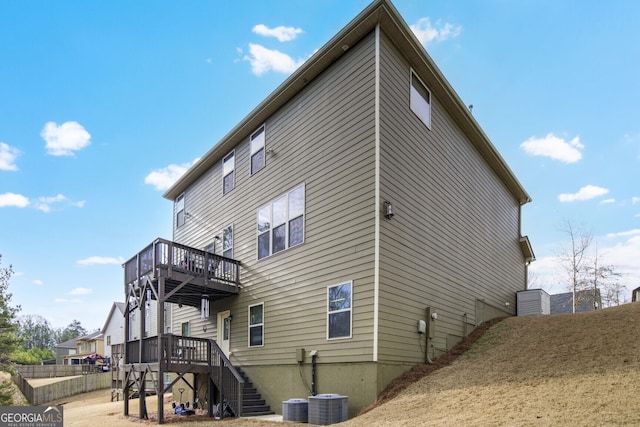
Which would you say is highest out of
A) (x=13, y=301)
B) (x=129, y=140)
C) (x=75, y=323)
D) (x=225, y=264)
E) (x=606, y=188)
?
(x=129, y=140)

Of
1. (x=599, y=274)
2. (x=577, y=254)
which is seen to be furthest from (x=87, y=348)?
(x=599, y=274)

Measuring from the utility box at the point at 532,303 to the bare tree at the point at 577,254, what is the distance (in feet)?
35.2

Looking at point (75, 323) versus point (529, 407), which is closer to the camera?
point (529, 407)

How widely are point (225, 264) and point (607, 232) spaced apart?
73.6 feet

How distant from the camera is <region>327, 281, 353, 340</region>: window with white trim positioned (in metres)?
9.39

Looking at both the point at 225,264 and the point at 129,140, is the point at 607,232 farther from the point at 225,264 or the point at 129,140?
the point at 129,140

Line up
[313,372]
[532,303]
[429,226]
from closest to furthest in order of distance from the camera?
[313,372] → [429,226] → [532,303]

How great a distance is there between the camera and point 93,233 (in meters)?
27.4

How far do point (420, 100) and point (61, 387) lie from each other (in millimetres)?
25940

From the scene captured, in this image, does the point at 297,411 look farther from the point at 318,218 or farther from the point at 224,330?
the point at 224,330

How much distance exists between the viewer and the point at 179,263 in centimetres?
1183

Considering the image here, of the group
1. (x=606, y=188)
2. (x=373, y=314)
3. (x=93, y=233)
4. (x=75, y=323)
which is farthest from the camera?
(x=75, y=323)

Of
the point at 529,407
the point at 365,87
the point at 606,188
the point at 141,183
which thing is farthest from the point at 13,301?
the point at 606,188

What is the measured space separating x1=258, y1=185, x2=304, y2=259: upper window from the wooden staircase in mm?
3403
